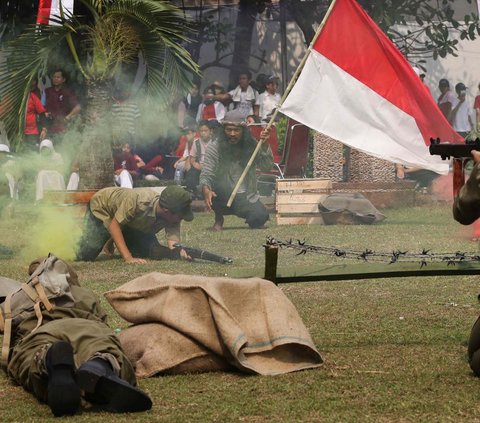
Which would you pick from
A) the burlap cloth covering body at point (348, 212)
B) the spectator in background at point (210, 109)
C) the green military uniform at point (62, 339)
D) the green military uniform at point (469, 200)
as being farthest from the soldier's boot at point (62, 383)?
the spectator in background at point (210, 109)

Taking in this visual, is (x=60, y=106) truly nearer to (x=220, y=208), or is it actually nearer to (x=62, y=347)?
(x=220, y=208)

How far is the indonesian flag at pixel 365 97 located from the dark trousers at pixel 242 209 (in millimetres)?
3680

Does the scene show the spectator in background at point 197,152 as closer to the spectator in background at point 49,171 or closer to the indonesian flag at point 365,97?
the spectator in background at point 49,171

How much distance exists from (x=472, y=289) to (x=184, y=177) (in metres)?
9.24

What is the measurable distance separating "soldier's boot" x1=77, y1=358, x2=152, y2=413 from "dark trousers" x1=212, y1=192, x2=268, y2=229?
388 inches

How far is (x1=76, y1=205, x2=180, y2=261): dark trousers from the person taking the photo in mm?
12594

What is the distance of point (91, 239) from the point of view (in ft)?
41.5

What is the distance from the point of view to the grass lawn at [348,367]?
232 inches

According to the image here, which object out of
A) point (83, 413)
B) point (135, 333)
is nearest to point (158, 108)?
point (135, 333)

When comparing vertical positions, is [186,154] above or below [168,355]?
above

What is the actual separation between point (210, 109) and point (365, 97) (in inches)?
337

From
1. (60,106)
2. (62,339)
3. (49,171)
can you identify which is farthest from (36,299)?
(60,106)

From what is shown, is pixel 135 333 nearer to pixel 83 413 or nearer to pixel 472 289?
pixel 83 413

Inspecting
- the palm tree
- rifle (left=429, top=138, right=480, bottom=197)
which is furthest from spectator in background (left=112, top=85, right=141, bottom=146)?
rifle (left=429, top=138, right=480, bottom=197)
